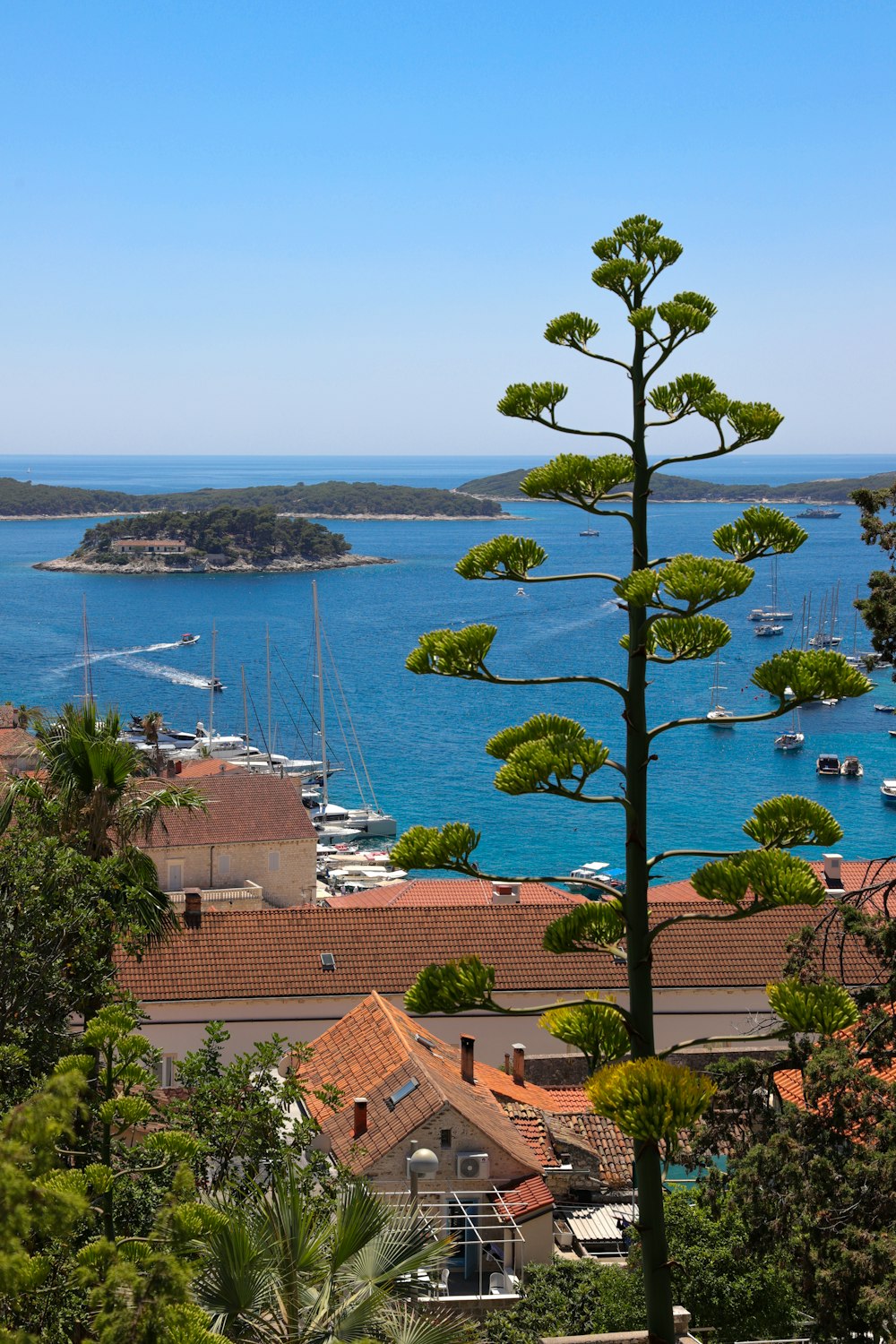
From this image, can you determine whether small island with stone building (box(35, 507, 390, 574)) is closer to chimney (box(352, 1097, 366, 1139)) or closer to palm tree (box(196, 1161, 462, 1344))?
chimney (box(352, 1097, 366, 1139))

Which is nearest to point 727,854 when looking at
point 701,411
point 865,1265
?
point 701,411

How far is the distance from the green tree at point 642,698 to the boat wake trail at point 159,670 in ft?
311

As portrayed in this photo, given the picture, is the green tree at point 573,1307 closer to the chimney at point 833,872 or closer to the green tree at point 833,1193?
the green tree at point 833,1193

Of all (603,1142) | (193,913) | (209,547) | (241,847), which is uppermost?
(209,547)

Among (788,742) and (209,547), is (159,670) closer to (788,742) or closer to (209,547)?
(788,742)

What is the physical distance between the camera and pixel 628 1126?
6.30 metres

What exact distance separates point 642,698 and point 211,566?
176 meters

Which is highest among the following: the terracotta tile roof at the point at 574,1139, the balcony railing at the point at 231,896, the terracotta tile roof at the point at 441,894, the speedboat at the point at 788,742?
the terracotta tile roof at the point at 574,1139

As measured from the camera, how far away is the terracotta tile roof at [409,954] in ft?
73.2

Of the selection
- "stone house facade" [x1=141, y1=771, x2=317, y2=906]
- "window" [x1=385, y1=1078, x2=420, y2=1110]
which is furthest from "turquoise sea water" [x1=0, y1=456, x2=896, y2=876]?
"window" [x1=385, y1=1078, x2=420, y2=1110]

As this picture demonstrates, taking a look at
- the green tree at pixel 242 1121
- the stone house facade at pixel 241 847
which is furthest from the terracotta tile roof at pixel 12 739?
the green tree at pixel 242 1121

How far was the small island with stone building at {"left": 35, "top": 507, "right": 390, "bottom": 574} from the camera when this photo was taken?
584 ft

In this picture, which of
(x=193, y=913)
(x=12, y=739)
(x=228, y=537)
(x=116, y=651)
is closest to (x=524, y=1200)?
(x=193, y=913)

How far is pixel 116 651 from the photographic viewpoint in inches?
4594
